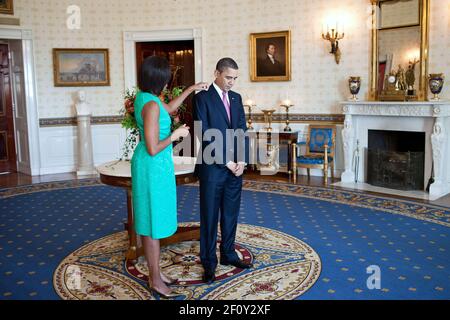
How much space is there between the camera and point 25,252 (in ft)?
15.2

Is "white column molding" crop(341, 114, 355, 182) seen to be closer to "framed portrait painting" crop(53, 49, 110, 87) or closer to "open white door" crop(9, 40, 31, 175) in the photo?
"framed portrait painting" crop(53, 49, 110, 87)

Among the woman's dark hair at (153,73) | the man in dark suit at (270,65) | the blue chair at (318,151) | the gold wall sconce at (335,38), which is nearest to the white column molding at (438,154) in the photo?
the blue chair at (318,151)

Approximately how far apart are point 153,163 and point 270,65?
611cm

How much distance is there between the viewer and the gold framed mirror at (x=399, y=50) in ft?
23.2

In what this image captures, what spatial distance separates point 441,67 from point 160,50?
18.1 feet

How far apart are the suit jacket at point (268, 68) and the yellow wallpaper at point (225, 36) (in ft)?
0.68

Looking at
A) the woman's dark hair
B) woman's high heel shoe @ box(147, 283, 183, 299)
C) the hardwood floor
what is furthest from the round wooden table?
the hardwood floor

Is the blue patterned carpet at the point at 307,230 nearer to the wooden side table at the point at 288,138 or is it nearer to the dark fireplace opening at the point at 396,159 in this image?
the dark fireplace opening at the point at 396,159

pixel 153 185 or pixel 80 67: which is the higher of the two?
pixel 80 67

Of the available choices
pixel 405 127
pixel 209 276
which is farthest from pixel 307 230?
pixel 405 127

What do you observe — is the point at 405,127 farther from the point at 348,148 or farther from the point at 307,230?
the point at 307,230

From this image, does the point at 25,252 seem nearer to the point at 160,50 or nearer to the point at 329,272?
the point at 329,272

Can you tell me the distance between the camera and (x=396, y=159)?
285 inches

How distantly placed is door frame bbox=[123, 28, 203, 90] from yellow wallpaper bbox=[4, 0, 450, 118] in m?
0.10
